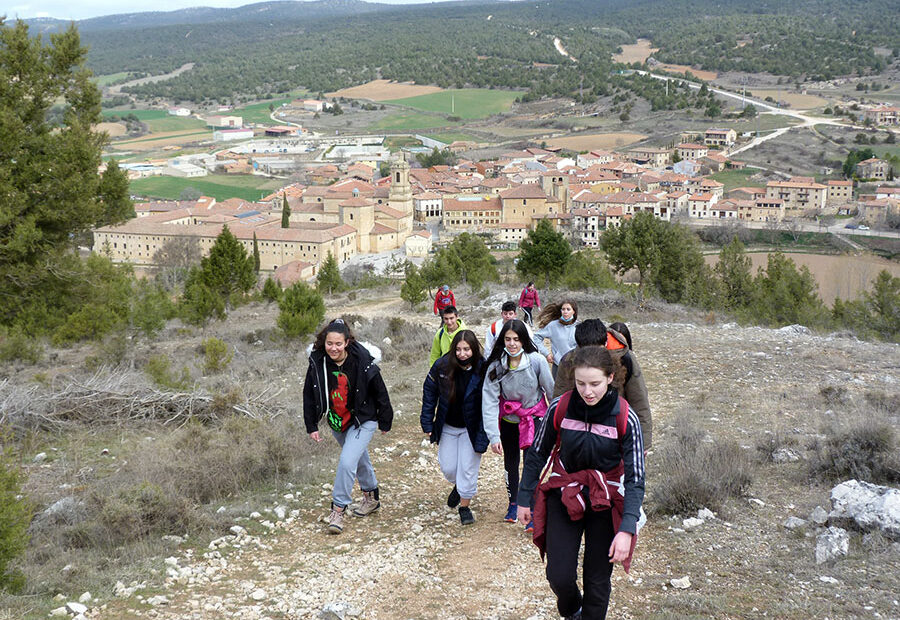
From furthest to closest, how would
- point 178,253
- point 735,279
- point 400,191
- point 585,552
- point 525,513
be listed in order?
point 400,191
point 178,253
point 735,279
point 525,513
point 585,552

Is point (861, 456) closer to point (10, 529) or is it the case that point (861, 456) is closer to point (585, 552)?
point (585, 552)

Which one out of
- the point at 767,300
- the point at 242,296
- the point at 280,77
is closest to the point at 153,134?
the point at 280,77

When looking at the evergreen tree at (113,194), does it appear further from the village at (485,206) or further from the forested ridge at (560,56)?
the forested ridge at (560,56)

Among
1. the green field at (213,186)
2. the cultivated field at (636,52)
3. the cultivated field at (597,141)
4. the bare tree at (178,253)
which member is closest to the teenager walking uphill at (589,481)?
the bare tree at (178,253)

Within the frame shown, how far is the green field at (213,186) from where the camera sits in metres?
83.2

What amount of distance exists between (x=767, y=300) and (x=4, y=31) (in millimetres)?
17860

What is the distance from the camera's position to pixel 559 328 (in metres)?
6.58

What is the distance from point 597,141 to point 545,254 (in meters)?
81.9

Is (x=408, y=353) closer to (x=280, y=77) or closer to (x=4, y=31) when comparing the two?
(x=4, y=31)

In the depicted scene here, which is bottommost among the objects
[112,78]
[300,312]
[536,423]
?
[300,312]

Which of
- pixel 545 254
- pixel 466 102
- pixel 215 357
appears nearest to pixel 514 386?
pixel 215 357

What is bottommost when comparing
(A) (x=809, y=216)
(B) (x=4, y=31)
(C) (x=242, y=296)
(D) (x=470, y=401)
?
(A) (x=809, y=216)

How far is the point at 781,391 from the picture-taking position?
356 inches

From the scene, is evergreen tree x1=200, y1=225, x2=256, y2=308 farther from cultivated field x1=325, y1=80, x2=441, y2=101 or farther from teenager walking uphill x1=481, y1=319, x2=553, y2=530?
cultivated field x1=325, y1=80, x2=441, y2=101
